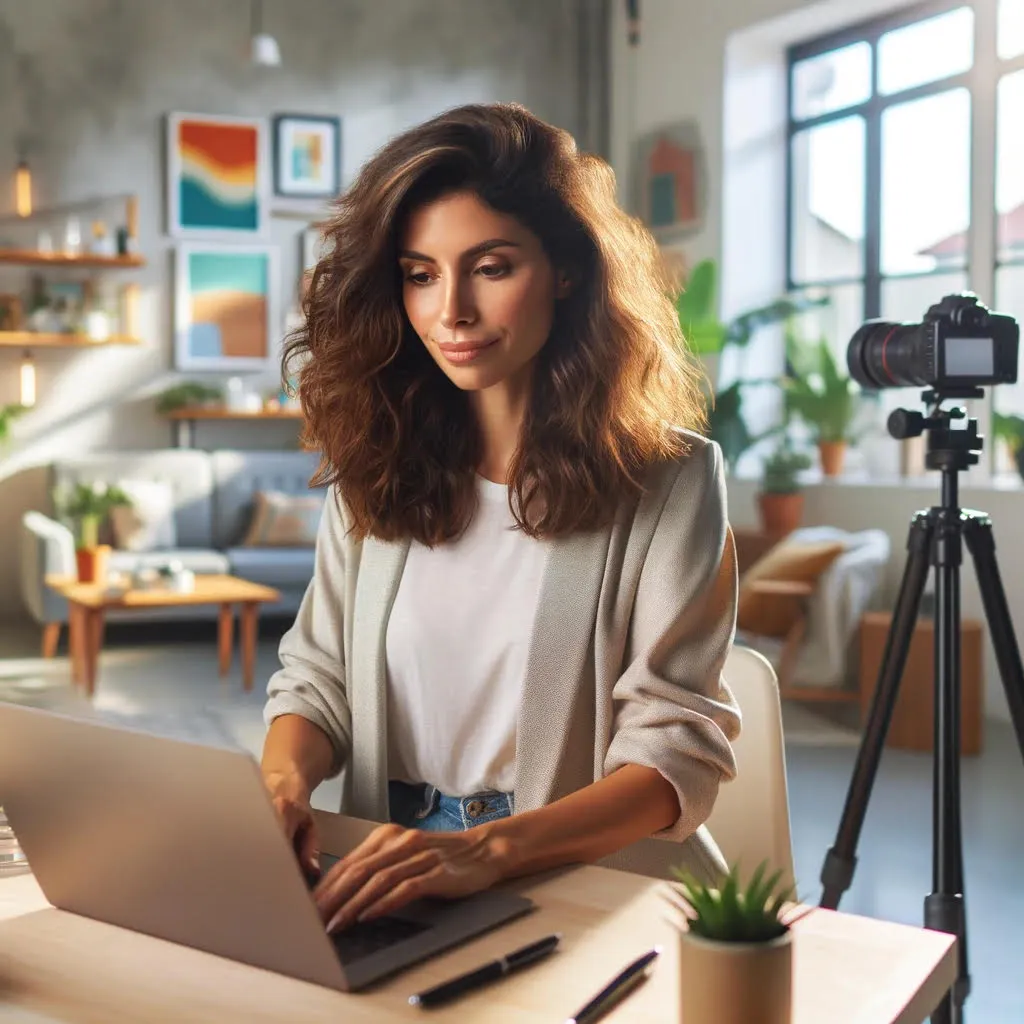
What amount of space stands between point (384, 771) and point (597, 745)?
234mm

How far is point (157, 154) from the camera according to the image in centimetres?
749

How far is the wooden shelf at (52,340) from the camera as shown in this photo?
7.03 metres

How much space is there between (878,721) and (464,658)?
3.73ft

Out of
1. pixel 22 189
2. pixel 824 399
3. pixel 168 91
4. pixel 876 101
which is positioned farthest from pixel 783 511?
pixel 22 189

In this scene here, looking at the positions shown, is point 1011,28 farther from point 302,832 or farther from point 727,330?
point 302,832

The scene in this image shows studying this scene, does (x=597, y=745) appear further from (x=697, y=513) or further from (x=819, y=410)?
(x=819, y=410)

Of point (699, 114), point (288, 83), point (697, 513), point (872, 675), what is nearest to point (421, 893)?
point (697, 513)

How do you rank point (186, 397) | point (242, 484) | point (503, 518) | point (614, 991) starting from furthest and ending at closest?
point (186, 397)
point (242, 484)
point (503, 518)
point (614, 991)

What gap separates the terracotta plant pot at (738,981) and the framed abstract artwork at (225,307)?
7236 mm

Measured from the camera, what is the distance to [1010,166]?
18.4 ft

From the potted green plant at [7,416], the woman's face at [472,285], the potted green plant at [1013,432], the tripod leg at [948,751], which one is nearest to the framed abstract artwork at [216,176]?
the potted green plant at [7,416]

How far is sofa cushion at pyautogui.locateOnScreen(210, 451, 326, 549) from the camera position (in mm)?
7348

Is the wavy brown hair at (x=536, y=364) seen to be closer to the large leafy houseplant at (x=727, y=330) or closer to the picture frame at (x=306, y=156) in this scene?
the large leafy houseplant at (x=727, y=330)

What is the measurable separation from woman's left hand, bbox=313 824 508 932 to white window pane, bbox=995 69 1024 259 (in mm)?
5243
